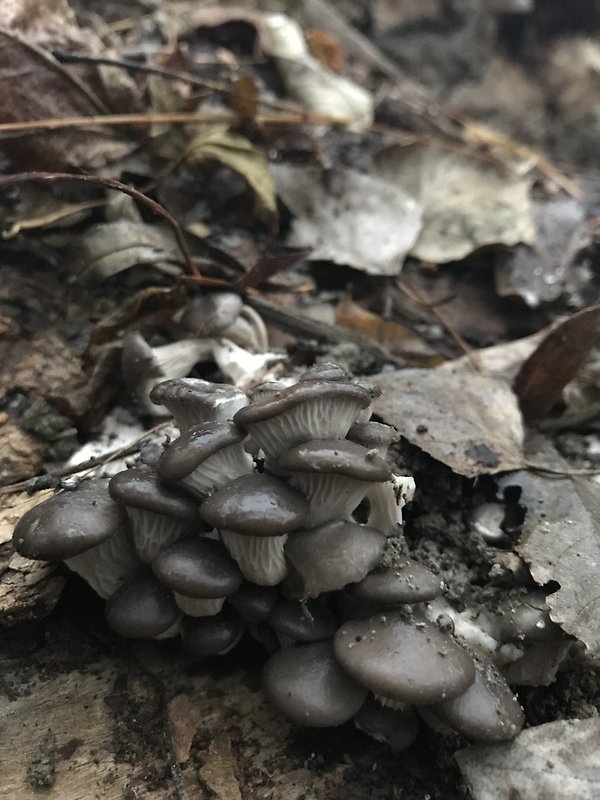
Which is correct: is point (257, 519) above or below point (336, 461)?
below

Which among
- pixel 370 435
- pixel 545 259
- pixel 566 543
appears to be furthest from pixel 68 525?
pixel 545 259

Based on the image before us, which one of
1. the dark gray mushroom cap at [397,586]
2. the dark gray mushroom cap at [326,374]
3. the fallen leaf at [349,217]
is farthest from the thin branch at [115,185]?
the dark gray mushroom cap at [397,586]

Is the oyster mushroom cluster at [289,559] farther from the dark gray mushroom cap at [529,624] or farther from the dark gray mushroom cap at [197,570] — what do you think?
the dark gray mushroom cap at [529,624]

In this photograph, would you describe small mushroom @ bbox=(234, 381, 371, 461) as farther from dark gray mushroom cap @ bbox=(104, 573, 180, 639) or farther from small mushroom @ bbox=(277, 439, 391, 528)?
dark gray mushroom cap @ bbox=(104, 573, 180, 639)

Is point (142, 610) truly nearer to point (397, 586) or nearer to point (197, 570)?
point (197, 570)

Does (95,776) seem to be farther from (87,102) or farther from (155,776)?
(87,102)

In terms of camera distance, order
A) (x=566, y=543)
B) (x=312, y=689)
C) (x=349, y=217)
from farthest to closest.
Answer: (x=349, y=217) → (x=566, y=543) → (x=312, y=689)
